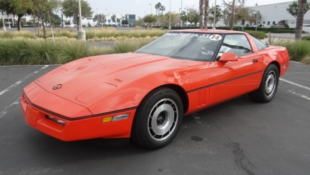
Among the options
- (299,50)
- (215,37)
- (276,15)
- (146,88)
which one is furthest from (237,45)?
(276,15)

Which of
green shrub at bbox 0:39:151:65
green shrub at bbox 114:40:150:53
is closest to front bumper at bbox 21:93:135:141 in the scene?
green shrub at bbox 0:39:151:65

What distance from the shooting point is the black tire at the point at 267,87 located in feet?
13.5

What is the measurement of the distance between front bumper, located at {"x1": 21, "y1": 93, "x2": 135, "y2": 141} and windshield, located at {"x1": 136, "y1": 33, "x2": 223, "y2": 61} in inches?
55.3

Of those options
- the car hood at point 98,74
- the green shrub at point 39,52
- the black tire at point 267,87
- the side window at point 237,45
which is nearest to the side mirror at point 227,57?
the side window at point 237,45

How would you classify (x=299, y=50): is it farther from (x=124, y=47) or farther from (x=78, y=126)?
(x=78, y=126)

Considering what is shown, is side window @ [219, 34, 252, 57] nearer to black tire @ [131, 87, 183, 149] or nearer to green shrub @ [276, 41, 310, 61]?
black tire @ [131, 87, 183, 149]

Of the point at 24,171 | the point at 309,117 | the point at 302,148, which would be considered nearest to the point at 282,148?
the point at 302,148

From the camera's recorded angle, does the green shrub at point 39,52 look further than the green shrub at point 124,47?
No

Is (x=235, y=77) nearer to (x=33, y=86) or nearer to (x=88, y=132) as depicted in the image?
(x=88, y=132)

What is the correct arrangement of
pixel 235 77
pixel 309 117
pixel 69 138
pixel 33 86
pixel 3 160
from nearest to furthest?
1. pixel 69 138
2. pixel 3 160
3. pixel 33 86
4. pixel 235 77
5. pixel 309 117

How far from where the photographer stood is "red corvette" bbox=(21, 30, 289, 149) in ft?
7.09

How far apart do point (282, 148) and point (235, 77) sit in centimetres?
111

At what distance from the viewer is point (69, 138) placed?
2.10 meters

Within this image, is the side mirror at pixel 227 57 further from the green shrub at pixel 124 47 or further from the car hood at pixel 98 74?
the green shrub at pixel 124 47
